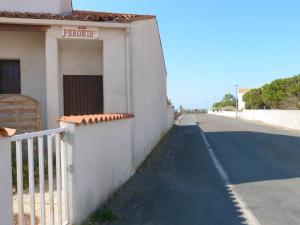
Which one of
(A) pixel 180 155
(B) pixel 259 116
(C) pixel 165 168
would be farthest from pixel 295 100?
(C) pixel 165 168

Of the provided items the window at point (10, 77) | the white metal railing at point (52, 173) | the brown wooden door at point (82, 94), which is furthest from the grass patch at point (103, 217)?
the window at point (10, 77)

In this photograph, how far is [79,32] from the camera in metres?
12.0

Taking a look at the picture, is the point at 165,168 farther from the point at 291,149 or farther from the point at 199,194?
the point at 291,149

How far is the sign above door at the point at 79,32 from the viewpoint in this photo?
11938mm

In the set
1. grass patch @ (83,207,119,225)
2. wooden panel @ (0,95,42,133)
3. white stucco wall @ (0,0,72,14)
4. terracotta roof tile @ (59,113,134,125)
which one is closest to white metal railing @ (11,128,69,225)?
Answer: terracotta roof tile @ (59,113,134,125)

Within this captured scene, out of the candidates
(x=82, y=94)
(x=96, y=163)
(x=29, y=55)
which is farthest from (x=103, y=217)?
(x=29, y=55)

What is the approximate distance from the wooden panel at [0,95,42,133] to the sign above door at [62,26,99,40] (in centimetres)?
206

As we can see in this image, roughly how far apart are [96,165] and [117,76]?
17.2 ft

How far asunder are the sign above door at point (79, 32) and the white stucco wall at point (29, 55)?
4.50 ft

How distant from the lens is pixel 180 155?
15.5 metres

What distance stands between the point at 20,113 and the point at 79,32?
271cm

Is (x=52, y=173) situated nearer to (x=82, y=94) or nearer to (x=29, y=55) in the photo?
(x=29, y=55)

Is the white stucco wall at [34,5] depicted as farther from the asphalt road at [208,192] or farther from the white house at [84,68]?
the asphalt road at [208,192]

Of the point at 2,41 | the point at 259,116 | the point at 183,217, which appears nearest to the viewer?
the point at 183,217
